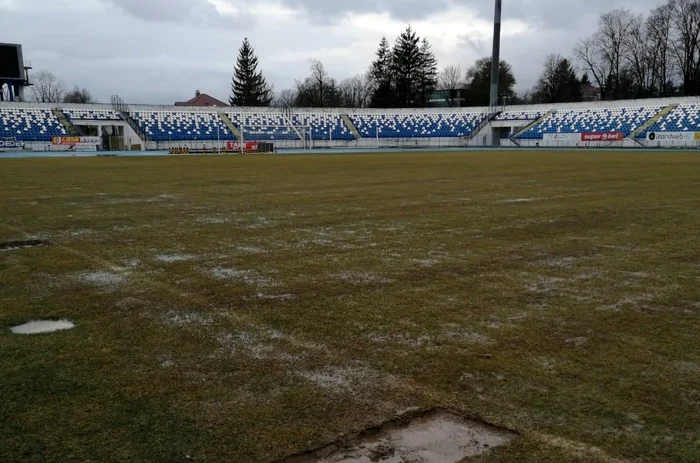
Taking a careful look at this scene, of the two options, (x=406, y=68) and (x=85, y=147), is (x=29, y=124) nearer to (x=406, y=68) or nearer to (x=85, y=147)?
(x=85, y=147)

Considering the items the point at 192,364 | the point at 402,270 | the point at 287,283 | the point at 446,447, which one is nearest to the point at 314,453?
the point at 446,447

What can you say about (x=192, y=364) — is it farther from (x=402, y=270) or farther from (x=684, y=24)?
(x=684, y=24)

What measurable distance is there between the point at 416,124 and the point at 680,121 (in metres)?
28.5

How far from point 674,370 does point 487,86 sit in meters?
97.2

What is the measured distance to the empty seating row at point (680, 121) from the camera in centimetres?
5341

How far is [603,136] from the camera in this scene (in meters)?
57.5

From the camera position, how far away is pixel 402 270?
704 cm

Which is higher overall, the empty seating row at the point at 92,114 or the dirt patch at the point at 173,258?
the empty seating row at the point at 92,114

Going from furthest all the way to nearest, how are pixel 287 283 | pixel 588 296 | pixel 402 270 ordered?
pixel 402 270, pixel 287 283, pixel 588 296

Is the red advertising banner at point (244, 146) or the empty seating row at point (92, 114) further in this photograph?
the empty seating row at point (92, 114)

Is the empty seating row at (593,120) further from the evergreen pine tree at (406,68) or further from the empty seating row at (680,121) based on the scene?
the evergreen pine tree at (406,68)

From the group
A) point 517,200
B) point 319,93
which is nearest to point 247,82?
point 319,93

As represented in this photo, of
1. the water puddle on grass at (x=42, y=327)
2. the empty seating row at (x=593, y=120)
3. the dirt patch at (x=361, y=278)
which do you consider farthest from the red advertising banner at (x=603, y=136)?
the water puddle on grass at (x=42, y=327)

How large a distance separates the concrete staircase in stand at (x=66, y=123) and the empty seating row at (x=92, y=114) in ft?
1.74
